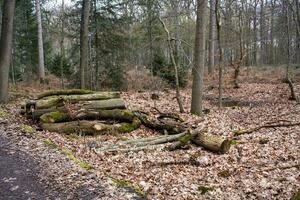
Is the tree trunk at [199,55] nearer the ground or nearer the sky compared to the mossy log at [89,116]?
nearer the sky

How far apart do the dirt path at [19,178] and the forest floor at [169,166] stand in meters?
0.21

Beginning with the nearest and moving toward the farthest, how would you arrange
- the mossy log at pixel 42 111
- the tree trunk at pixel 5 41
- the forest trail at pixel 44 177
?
the forest trail at pixel 44 177
the mossy log at pixel 42 111
the tree trunk at pixel 5 41

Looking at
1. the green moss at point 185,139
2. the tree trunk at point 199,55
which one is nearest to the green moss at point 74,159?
the green moss at point 185,139

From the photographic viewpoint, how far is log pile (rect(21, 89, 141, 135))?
11523 millimetres

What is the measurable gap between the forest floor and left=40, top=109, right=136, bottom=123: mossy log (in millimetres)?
552

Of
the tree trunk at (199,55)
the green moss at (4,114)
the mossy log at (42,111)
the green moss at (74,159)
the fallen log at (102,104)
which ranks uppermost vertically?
the tree trunk at (199,55)

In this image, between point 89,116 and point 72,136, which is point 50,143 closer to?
point 72,136

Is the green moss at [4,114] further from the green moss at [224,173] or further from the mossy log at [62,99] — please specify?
the green moss at [224,173]

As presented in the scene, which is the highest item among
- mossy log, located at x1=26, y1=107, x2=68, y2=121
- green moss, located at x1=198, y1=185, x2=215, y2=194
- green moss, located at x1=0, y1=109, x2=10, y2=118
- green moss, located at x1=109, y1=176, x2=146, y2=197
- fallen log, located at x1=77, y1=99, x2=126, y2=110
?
fallen log, located at x1=77, y1=99, x2=126, y2=110

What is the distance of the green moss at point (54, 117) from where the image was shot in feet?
37.9

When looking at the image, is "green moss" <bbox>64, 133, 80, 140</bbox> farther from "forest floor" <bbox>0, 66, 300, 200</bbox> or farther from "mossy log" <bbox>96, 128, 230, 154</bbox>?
"mossy log" <bbox>96, 128, 230, 154</bbox>

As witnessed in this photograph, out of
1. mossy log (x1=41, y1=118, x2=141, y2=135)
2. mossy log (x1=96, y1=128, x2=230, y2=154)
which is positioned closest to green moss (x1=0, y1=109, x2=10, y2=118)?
mossy log (x1=41, y1=118, x2=141, y2=135)

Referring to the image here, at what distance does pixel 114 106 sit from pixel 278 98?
1204 cm

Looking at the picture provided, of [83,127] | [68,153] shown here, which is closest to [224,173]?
[68,153]
